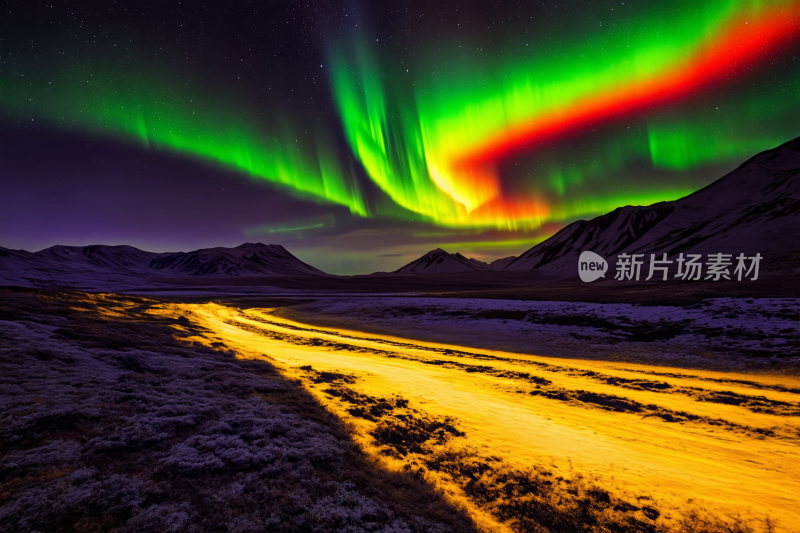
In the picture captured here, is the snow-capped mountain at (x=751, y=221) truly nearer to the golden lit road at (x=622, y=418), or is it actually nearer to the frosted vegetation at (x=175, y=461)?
the golden lit road at (x=622, y=418)

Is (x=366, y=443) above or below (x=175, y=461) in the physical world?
below

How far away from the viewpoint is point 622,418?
33.6 ft

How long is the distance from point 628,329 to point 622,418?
61.3 ft

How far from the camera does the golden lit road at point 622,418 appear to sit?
6609mm

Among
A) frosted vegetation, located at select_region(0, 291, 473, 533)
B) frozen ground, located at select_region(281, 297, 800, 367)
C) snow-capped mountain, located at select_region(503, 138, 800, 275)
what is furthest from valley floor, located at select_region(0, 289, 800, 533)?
snow-capped mountain, located at select_region(503, 138, 800, 275)

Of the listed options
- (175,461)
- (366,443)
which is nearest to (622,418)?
(366,443)

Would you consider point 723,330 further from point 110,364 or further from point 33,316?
point 33,316

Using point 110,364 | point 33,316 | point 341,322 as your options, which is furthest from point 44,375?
point 341,322

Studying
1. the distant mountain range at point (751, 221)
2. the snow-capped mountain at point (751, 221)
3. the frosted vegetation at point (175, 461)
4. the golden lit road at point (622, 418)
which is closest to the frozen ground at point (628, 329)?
the golden lit road at point (622, 418)

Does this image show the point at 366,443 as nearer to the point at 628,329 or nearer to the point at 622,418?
the point at 622,418

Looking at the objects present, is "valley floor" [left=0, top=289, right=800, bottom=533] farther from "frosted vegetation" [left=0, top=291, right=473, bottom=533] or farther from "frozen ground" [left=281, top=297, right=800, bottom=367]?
"frozen ground" [left=281, top=297, right=800, bottom=367]

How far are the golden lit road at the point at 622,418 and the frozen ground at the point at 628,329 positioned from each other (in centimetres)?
336

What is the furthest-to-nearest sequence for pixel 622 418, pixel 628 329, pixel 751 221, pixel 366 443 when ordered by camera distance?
pixel 751 221 < pixel 628 329 < pixel 622 418 < pixel 366 443

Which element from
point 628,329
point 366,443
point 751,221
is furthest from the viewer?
point 751,221
